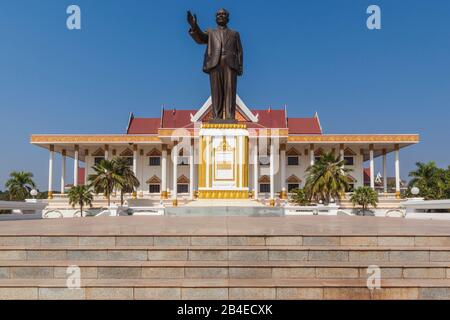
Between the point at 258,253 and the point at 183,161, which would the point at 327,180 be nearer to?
the point at 183,161

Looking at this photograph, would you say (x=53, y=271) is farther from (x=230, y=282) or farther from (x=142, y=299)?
(x=230, y=282)

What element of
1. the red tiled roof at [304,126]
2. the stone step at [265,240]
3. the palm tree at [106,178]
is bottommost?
the stone step at [265,240]

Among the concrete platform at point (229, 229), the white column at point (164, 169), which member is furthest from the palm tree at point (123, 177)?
the concrete platform at point (229, 229)

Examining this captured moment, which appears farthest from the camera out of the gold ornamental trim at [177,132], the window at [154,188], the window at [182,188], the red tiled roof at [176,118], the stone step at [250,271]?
the red tiled roof at [176,118]

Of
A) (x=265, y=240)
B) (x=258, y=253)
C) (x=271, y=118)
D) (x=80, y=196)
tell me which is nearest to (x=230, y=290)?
(x=258, y=253)

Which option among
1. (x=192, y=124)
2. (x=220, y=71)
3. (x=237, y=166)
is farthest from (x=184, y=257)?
(x=192, y=124)

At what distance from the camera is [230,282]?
4977 mm

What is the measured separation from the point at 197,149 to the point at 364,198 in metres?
19.5

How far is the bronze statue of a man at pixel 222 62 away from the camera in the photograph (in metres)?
15.0

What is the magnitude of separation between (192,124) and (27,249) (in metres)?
44.3

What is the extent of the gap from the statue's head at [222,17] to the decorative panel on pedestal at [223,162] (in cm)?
378

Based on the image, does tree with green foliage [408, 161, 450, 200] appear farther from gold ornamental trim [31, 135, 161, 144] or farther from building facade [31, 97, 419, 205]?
gold ornamental trim [31, 135, 161, 144]

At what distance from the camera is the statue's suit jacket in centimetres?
1497

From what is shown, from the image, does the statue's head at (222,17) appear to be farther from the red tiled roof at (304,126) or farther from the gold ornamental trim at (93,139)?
the red tiled roof at (304,126)
